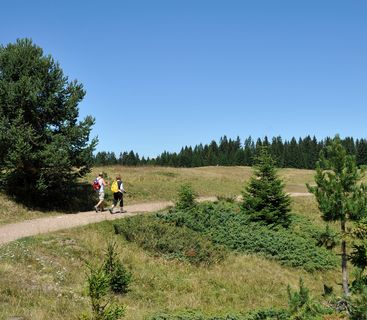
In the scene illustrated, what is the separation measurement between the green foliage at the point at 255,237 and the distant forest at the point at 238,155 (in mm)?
92285

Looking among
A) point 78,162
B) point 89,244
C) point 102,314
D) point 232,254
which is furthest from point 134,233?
point 102,314

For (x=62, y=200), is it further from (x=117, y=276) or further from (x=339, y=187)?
(x=339, y=187)

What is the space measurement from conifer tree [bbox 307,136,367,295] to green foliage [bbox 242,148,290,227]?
7.37m

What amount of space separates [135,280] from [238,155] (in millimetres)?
118854

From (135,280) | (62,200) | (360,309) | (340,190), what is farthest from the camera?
(62,200)

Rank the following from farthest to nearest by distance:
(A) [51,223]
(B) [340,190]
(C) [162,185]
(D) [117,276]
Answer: (C) [162,185] → (A) [51,223] → (B) [340,190] → (D) [117,276]

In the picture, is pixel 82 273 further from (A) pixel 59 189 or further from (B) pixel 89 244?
(A) pixel 59 189

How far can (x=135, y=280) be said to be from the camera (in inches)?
585

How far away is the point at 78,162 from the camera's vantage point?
77.3ft

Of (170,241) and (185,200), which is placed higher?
(185,200)

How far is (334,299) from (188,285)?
484cm

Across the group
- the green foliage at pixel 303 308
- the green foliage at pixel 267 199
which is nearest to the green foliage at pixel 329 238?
the green foliage at pixel 303 308

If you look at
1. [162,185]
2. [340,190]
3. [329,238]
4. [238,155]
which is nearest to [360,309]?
[340,190]

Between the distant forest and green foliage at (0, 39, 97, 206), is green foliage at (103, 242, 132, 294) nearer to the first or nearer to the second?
green foliage at (0, 39, 97, 206)
